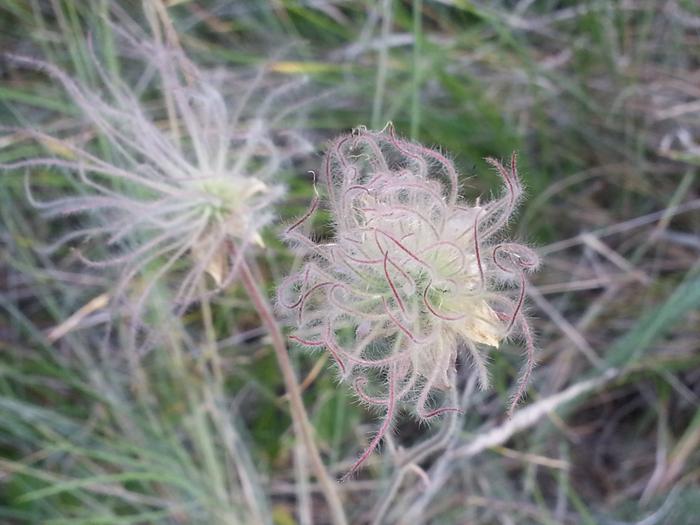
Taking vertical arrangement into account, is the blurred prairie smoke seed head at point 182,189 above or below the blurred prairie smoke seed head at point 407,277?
above

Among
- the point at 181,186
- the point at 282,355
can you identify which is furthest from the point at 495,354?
the point at 181,186

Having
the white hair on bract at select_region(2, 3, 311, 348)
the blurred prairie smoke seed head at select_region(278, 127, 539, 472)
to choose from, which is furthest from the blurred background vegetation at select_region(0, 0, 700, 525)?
the blurred prairie smoke seed head at select_region(278, 127, 539, 472)

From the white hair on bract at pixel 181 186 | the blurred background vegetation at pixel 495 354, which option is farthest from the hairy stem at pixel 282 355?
the blurred background vegetation at pixel 495 354

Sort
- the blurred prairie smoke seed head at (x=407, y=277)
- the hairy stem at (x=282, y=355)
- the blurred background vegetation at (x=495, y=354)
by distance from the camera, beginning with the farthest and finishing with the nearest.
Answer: the blurred background vegetation at (x=495, y=354) → the hairy stem at (x=282, y=355) → the blurred prairie smoke seed head at (x=407, y=277)

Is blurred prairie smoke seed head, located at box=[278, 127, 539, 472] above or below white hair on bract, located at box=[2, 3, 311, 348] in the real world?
below

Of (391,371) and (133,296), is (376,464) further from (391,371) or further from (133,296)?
(391,371)

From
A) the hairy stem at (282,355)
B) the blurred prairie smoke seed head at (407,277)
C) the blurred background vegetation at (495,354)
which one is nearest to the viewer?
the blurred prairie smoke seed head at (407,277)

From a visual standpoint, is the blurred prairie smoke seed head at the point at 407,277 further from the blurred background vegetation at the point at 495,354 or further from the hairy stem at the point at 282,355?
the blurred background vegetation at the point at 495,354

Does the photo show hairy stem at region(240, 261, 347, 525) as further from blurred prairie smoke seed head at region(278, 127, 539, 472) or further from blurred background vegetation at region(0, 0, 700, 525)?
blurred background vegetation at region(0, 0, 700, 525)

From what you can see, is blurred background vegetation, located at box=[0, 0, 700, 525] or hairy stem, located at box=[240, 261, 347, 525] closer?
hairy stem, located at box=[240, 261, 347, 525]
